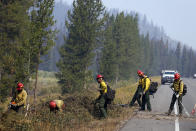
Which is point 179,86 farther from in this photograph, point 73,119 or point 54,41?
point 54,41

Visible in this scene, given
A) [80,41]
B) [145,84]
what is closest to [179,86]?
[145,84]

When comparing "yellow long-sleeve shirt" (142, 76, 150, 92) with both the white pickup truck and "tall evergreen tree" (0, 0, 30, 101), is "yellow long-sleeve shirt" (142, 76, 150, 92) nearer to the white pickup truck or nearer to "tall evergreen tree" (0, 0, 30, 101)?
"tall evergreen tree" (0, 0, 30, 101)

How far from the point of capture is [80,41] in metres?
33.5

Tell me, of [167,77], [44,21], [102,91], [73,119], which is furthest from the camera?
[167,77]

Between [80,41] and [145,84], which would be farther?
[80,41]

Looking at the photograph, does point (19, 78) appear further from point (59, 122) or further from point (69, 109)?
point (59, 122)

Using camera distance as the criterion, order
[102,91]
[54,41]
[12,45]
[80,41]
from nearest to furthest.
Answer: [102,91], [54,41], [12,45], [80,41]

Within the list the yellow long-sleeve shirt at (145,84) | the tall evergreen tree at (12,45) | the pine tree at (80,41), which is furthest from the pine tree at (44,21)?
the pine tree at (80,41)

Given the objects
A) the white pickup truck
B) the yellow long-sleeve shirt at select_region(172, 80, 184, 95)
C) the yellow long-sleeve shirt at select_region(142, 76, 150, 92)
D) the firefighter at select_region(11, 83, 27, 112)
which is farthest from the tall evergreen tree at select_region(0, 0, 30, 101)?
the white pickup truck

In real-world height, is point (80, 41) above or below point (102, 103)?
above

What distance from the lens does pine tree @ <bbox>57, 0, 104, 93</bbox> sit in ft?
107

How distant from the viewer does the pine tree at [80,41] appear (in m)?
32.5

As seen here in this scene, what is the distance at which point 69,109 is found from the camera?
14.0 m

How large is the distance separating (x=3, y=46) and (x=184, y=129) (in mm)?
16631
